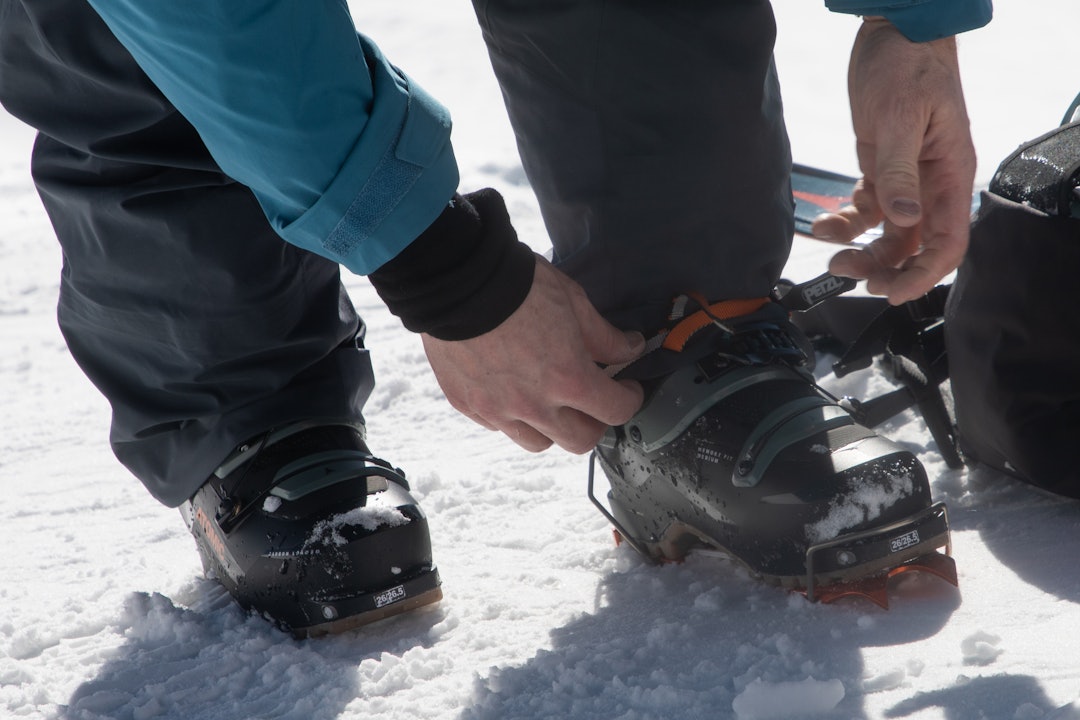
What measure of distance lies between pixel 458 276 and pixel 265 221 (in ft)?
1.41

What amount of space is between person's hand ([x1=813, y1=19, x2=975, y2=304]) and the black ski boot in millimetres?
597

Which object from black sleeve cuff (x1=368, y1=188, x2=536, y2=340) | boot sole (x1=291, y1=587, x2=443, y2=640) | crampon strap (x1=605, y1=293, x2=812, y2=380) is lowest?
boot sole (x1=291, y1=587, x2=443, y2=640)

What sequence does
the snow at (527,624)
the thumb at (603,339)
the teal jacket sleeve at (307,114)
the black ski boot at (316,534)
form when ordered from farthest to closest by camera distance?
1. the black ski boot at (316,534)
2. the thumb at (603,339)
3. the snow at (527,624)
4. the teal jacket sleeve at (307,114)

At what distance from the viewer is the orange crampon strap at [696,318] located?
48.3 inches

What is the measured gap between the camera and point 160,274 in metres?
1.23

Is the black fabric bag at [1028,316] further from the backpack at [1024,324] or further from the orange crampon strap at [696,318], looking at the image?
the orange crampon strap at [696,318]

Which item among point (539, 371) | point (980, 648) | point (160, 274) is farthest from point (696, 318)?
point (160, 274)

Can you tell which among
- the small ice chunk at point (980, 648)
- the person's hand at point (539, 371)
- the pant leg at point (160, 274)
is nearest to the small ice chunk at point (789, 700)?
the small ice chunk at point (980, 648)

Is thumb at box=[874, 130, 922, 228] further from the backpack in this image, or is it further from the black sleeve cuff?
the black sleeve cuff

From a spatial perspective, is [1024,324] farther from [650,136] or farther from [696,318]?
[650,136]

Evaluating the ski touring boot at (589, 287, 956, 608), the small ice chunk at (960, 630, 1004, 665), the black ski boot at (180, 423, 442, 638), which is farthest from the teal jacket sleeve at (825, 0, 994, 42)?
the black ski boot at (180, 423, 442, 638)

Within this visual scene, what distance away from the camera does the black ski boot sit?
1.17m

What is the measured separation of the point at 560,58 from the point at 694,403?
439 mm

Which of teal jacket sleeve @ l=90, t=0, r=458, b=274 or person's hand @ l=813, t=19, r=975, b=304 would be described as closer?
teal jacket sleeve @ l=90, t=0, r=458, b=274
